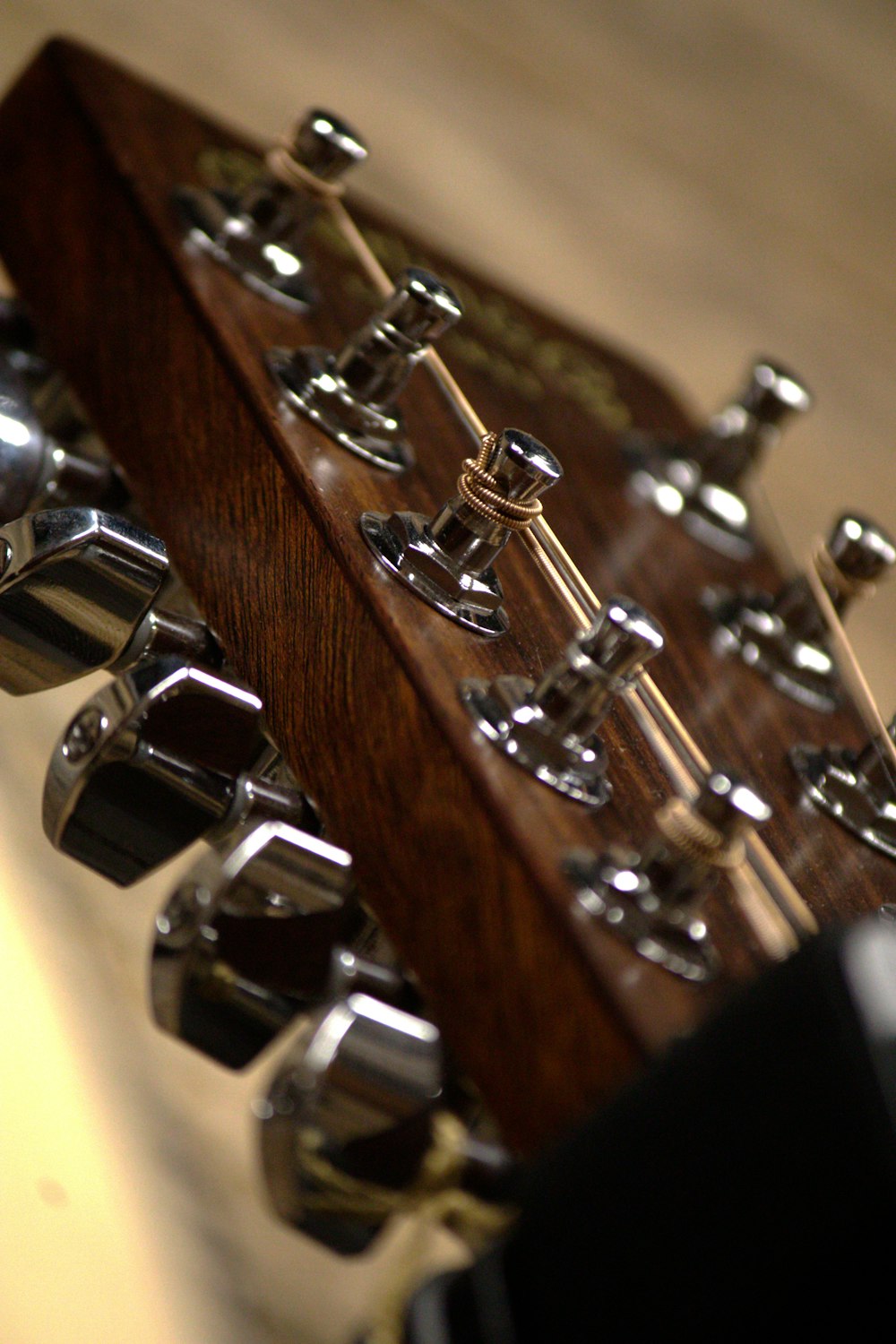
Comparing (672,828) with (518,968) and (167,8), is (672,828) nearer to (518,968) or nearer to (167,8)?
(518,968)

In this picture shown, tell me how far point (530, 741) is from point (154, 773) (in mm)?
120

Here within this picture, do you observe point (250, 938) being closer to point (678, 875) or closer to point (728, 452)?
point (678, 875)

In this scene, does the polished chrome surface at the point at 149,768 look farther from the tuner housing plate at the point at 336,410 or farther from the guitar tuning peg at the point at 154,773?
the tuner housing plate at the point at 336,410

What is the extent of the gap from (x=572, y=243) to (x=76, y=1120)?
117 cm

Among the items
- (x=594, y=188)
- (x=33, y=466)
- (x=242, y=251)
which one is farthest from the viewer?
(x=594, y=188)

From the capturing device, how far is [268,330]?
0.62 m

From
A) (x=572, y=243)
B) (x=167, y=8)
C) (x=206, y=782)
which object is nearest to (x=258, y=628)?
(x=206, y=782)

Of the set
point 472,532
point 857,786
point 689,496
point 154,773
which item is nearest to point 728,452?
point 689,496

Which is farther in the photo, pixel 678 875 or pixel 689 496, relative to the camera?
pixel 689 496

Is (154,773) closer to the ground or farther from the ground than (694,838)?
closer to the ground

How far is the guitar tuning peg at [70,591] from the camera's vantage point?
1.56 ft

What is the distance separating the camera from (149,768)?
1.54ft

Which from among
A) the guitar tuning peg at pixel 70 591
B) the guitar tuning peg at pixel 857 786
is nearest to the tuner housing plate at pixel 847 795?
the guitar tuning peg at pixel 857 786

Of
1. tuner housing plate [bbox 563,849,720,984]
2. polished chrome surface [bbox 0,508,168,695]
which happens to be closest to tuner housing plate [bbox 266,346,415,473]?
polished chrome surface [bbox 0,508,168,695]
